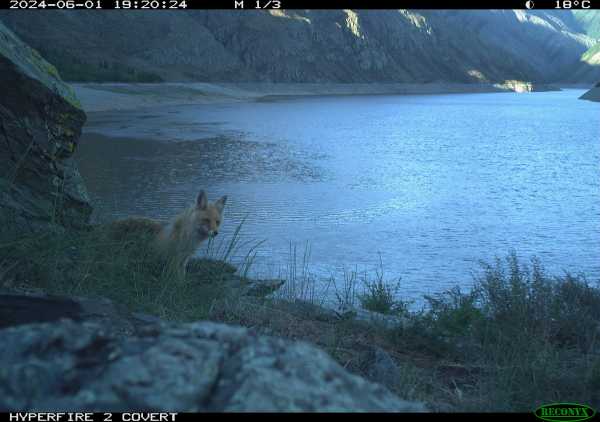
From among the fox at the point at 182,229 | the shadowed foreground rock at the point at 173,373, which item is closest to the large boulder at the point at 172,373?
the shadowed foreground rock at the point at 173,373

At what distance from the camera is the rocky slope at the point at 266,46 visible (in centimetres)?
6656

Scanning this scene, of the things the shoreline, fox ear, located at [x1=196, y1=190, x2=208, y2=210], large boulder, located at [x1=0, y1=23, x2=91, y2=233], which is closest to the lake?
large boulder, located at [x1=0, y1=23, x2=91, y2=233]

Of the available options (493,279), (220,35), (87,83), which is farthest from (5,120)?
(220,35)

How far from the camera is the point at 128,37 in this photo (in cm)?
7775

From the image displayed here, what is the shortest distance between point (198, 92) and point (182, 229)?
163ft

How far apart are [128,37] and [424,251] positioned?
2894 inches

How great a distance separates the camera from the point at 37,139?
6137 mm

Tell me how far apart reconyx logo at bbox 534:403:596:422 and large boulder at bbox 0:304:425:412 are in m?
1.26

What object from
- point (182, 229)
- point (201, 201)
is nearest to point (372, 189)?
point (201, 201)

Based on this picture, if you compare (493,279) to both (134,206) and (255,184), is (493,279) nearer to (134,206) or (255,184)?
(134,206)

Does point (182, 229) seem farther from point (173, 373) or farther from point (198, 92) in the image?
point (198, 92)

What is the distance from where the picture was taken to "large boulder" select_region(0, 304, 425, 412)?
1663 mm

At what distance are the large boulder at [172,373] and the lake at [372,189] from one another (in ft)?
14.4

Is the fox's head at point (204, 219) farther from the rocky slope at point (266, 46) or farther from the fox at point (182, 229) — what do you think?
the rocky slope at point (266, 46)
